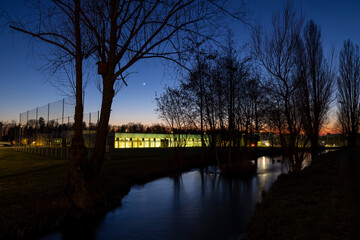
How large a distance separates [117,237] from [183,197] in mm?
6331

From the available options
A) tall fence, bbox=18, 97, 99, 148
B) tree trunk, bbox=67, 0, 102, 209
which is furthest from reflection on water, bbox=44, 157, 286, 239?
tall fence, bbox=18, 97, 99, 148

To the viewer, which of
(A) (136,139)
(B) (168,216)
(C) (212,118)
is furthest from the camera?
(A) (136,139)

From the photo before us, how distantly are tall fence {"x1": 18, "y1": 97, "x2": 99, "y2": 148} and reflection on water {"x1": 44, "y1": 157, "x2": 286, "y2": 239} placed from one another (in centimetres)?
1277

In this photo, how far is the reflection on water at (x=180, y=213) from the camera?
27.2 feet

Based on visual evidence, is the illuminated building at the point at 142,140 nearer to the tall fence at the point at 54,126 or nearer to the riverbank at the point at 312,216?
the tall fence at the point at 54,126

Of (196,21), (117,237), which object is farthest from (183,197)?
(196,21)

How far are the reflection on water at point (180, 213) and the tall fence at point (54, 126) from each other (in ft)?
41.9

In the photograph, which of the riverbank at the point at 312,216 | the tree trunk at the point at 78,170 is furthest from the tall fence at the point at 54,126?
the riverbank at the point at 312,216

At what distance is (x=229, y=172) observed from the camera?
22.3 m

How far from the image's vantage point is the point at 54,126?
110ft

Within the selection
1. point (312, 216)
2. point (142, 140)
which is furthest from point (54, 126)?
point (312, 216)

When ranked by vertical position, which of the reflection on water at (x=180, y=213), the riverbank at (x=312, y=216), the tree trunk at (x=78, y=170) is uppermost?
the tree trunk at (x=78, y=170)

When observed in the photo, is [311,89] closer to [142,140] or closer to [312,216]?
[312,216]

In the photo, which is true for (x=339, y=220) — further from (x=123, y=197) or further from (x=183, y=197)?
(x=123, y=197)
